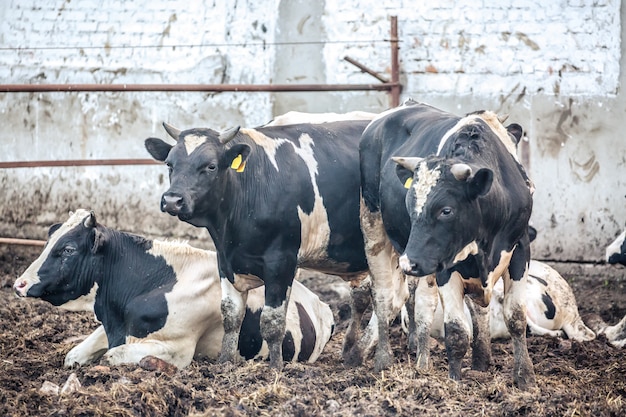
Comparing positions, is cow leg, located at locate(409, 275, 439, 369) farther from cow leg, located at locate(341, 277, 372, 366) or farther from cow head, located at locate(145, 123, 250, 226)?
cow head, located at locate(145, 123, 250, 226)

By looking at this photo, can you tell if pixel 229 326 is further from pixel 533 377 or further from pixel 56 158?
pixel 56 158

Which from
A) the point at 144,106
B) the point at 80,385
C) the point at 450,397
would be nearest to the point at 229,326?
the point at 80,385

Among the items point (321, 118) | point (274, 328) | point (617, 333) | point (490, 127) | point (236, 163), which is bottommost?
point (617, 333)

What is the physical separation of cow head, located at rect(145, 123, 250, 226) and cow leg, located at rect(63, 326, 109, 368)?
1124mm

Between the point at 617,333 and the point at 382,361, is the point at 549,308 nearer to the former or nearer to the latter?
the point at 617,333

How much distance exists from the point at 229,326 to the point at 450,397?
1.89m

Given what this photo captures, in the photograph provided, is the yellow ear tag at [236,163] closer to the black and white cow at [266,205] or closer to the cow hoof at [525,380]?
the black and white cow at [266,205]

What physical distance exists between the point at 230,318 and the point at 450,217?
1962mm

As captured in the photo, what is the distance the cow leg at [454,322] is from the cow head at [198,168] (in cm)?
159

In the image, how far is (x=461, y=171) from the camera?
228 inches

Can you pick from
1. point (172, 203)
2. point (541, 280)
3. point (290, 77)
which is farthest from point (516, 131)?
point (290, 77)

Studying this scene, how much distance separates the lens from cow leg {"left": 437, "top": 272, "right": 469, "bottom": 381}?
20.6ft

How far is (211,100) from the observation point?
467 inches

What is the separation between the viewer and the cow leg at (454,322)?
6277mm
